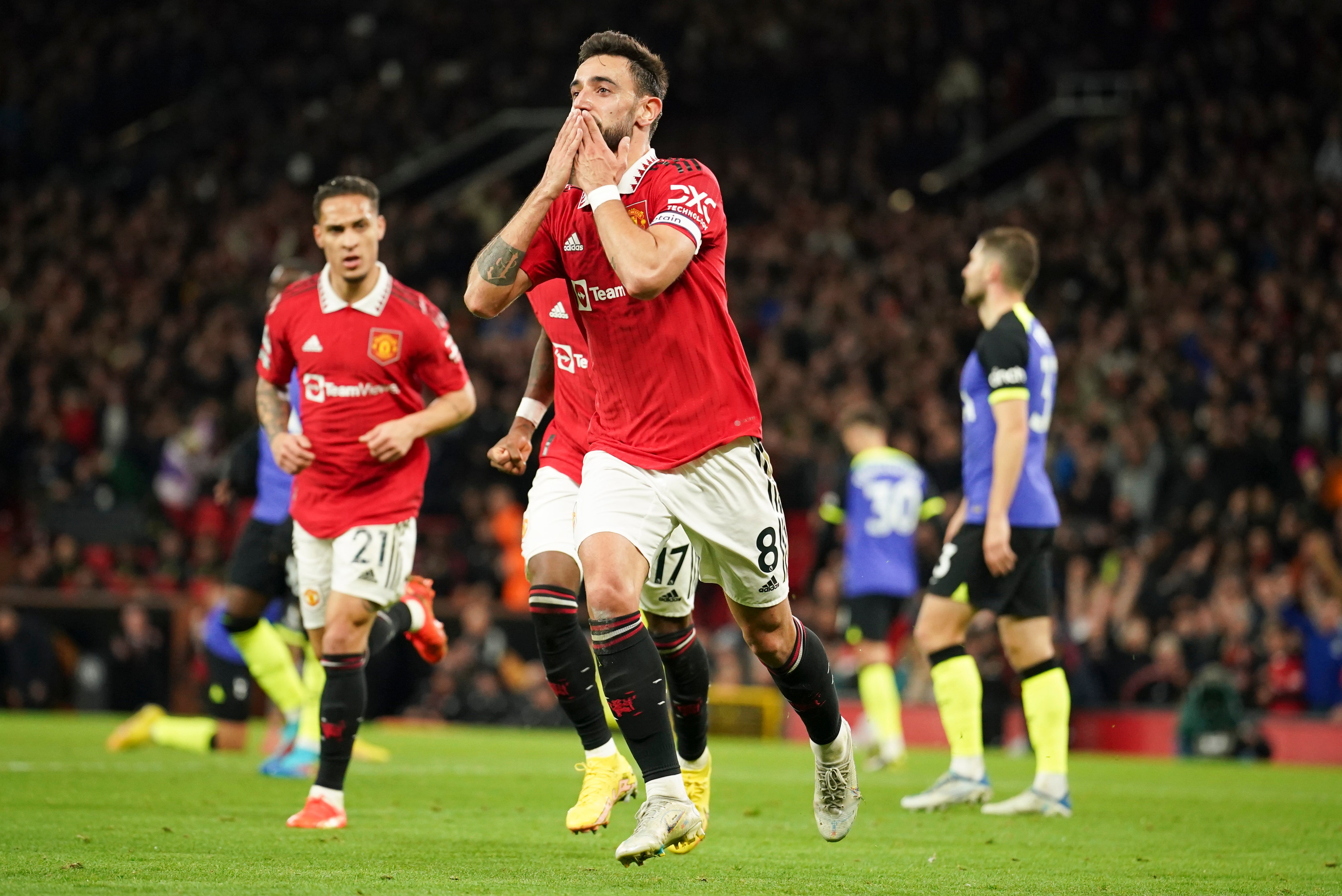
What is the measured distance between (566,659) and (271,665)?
4081mm

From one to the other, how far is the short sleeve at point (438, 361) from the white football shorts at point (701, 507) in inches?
92.0

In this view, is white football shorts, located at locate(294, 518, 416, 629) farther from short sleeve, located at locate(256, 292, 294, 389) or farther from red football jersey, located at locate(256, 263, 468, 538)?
short sleeve, located at locate(256, 292, 294, 389)

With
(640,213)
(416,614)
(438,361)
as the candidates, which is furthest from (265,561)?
(640,213)

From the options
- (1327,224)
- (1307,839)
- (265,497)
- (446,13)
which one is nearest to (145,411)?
(446,13)

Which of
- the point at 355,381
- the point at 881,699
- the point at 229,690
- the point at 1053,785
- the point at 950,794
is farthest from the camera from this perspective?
the point at 881,699

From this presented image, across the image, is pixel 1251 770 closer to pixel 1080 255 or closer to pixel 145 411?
pixel 1080 255

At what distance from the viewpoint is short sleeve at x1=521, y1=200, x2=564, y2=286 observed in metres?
5.32

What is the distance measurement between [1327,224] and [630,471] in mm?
15692

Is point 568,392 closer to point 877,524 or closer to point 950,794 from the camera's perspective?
point 950,794

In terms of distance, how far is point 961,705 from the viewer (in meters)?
8.06

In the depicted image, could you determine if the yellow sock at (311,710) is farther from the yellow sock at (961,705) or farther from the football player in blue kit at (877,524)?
the football player in blue kit at (877,524)

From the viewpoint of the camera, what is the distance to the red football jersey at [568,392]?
6574mm

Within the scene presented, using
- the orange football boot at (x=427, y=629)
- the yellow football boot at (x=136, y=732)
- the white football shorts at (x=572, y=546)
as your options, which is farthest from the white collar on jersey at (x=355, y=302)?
the yellow football boot at (x=136, y=732)

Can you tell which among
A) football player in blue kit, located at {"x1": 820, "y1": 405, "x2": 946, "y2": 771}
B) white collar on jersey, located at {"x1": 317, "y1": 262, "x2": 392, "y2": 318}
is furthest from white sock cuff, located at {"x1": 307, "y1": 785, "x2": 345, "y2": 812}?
football player in blue kit, located at {"x1": 820, "y1": 405, "x2": 946, "y2": 771}
